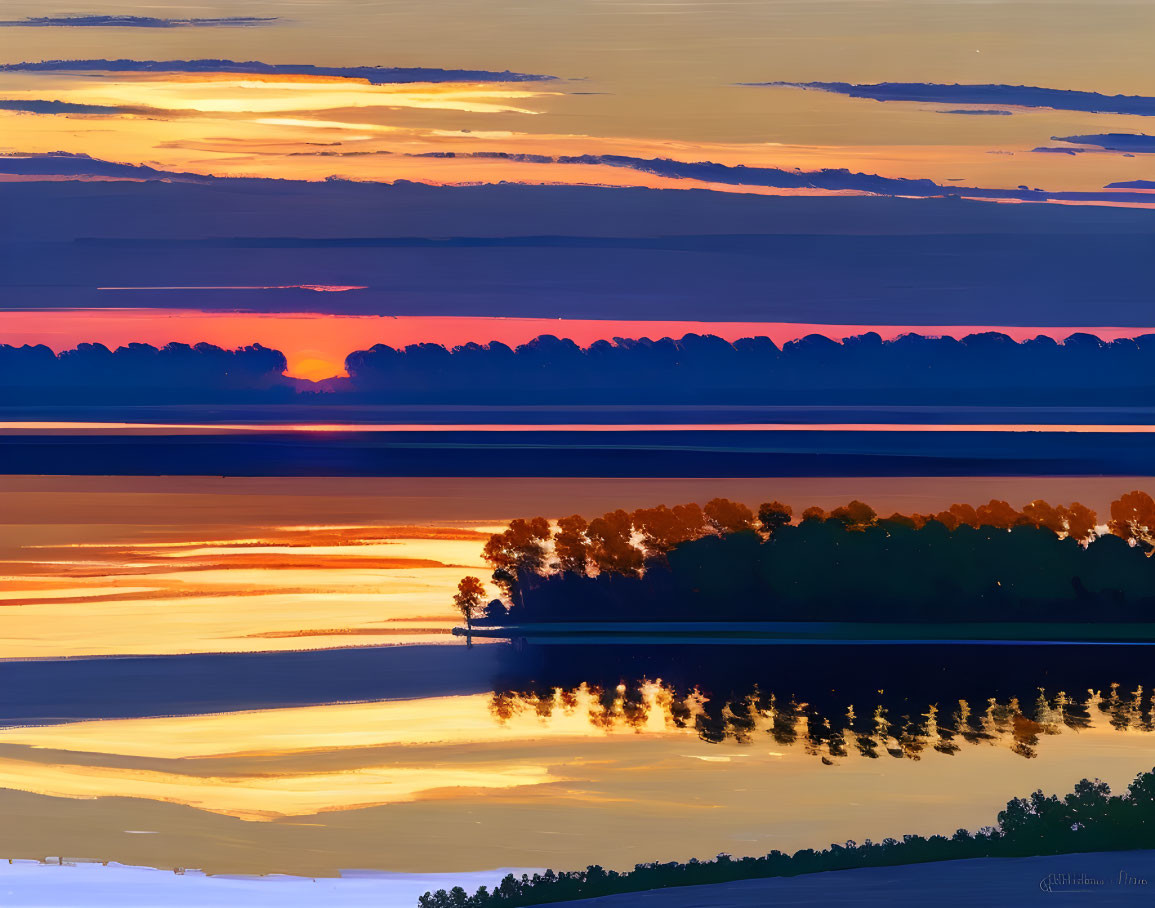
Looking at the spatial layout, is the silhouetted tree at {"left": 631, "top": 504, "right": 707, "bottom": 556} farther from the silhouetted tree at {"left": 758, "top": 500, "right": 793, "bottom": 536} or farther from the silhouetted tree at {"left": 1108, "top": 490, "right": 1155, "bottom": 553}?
the silhouetted tree at {"left": 1108, "top": 490, "right": 1155, "bottom": 553}

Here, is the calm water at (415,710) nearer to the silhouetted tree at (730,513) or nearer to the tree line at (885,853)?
the silhouetted tree at (730,513)

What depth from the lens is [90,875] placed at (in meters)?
14.9

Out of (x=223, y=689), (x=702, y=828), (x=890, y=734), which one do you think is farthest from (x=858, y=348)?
(x=223, y=689)

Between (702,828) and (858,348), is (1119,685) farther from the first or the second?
(702,828)

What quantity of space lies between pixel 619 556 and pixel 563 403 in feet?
8.91

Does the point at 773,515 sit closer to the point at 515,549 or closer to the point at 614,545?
the point at 614,545

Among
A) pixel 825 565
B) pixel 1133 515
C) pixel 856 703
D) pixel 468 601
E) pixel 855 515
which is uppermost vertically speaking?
pixel 855 515

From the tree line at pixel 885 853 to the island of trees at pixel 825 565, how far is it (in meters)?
4.75

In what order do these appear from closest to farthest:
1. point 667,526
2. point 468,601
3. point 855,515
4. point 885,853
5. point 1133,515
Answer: point 885,853 → point 468,601 → point 855,515 → point 1133,515 → point 667,526

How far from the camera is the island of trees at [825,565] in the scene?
1953 cm

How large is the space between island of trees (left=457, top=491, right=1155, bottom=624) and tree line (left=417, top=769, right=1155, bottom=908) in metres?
4.75

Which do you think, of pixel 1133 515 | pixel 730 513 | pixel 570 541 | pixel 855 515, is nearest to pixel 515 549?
pixel 570 541

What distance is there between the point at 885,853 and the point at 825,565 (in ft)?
31.5

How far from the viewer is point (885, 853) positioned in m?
14.0
